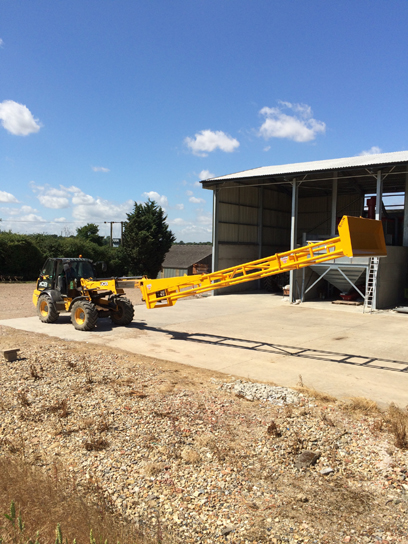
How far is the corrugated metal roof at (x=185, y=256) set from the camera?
51.9m

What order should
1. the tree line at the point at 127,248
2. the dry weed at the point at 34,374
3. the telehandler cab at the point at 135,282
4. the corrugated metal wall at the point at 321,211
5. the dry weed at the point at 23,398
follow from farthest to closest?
the tree line at the point at 127,248
the corrugated metal wall at the point at 321,211
the telehandler cab at the point at 135,282
the dry weed at the point at 34,374
the dry weed at the point at 23,398

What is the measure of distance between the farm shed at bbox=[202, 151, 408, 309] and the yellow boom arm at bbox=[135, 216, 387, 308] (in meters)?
11.5

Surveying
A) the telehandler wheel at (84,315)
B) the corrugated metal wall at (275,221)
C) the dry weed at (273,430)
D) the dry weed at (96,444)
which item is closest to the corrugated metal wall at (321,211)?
the corrugated metal wall at (275,221)

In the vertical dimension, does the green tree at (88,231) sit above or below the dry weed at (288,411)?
above

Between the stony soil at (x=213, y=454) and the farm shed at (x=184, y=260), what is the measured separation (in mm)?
41278

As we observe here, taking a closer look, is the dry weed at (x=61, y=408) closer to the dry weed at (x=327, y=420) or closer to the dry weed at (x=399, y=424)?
the dry weed at (x=327, y=420)

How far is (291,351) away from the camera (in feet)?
39.1

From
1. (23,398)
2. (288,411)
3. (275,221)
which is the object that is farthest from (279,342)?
(275,221)

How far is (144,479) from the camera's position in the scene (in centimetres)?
507

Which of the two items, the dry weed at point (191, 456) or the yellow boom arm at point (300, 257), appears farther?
the yellow boom arm at point (300, 257)

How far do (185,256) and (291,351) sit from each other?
42698 millimetres

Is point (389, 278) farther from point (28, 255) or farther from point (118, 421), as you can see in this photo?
point (28, 255)

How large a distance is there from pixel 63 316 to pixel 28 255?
63.7ft

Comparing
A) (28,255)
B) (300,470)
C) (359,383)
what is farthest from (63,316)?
(28,255)
